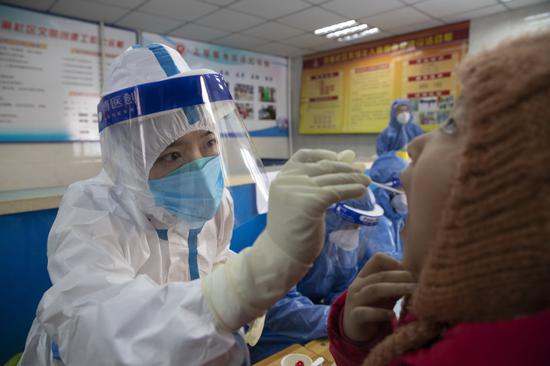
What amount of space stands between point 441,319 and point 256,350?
46.8 inches

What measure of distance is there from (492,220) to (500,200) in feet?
0.08

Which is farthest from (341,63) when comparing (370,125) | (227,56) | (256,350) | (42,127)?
(256,350)

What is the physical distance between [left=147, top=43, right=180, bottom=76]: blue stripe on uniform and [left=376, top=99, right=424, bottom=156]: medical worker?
9.15ft

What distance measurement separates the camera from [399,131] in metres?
3.40

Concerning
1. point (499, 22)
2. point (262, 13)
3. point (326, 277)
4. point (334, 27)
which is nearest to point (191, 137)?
point (326, 277)

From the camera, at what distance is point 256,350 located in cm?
148

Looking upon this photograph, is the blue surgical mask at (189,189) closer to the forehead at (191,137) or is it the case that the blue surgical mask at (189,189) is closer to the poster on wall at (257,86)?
the forehead at (191,137)

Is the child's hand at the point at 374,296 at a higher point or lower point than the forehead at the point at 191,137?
lower

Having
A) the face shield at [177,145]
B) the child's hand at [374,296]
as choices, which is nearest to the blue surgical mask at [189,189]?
the face shield at [177,145]

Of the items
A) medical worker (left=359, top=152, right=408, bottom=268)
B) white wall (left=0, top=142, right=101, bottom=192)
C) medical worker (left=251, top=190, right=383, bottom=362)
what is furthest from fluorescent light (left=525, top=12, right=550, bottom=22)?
white wall (left=0, top=142, right=101, bottom=192)

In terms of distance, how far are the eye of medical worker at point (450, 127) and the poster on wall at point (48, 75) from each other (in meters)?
4.05

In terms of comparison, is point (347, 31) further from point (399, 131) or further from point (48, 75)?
point (48, 75)

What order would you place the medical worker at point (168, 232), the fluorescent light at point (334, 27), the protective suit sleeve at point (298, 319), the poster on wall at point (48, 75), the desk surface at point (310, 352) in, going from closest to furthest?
the medical worker at point (168, 232), the desk surface at point (310, 352), the protective suit sleeve at point (298, 319), the poster on wall at point (48, 75), the fluorescent light at point (334, 27)

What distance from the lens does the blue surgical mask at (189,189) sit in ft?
3.23
